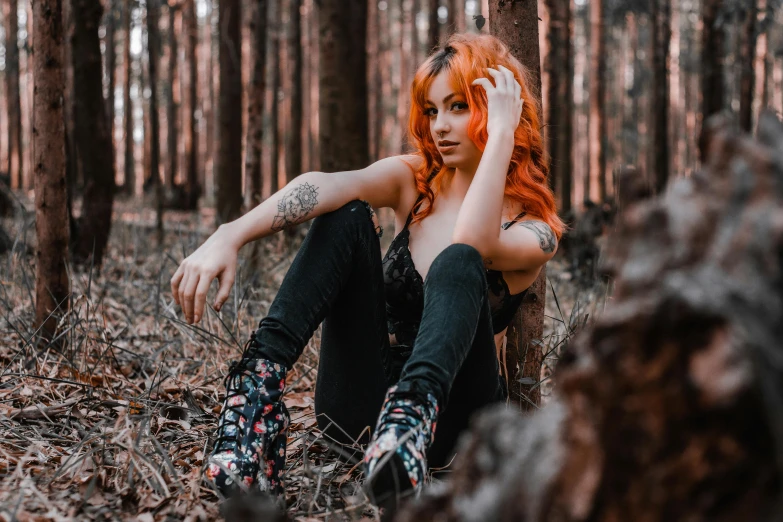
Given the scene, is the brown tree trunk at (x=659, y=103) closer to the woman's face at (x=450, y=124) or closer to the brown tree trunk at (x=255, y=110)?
the brown tree trunk at (x=255, y=110)

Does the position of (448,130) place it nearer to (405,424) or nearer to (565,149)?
(405,424)

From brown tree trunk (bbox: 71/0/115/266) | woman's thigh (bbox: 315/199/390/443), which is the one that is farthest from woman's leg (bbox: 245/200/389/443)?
brown tree trunk (bbox: 71/0/115/266)

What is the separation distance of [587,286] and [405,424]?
478 cm

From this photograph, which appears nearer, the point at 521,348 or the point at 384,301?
the point at 384,301

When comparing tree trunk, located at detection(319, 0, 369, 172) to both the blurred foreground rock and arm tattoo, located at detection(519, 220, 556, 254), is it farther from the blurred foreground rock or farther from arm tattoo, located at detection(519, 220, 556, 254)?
the blurred foreground rock

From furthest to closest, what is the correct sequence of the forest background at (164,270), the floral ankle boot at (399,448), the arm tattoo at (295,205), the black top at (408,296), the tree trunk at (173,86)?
1. the tree trunk at (173,86)
2. the black top at (408,296)
3. the arm tattoo at (295,205)
4. the forest background at (164,270)
5. the floral ankle boot at (399,448)

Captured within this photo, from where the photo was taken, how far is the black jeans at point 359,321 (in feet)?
6.38

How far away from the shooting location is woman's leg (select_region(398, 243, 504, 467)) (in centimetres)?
179

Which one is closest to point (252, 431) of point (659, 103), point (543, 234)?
point (543, 234)

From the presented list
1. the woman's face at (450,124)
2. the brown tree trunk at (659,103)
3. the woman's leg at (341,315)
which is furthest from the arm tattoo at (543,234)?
the brown tree trunk at (659,103)

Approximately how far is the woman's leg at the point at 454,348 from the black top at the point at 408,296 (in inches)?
11.9

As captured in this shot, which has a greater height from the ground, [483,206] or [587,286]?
[483,206]

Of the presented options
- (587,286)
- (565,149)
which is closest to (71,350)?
(587,286)

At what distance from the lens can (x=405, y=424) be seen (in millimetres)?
1709
